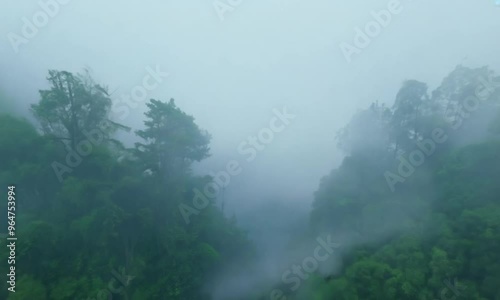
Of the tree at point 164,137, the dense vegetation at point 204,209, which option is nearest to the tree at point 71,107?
the dense vegetation at point 204,209

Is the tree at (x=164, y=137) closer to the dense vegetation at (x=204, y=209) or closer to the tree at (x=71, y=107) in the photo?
the dense vegetation at (x=204, y=209)

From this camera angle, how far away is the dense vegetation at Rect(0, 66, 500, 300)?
1331 centimetres

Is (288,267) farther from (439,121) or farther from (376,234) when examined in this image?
(439,121)

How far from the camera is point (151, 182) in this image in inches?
694

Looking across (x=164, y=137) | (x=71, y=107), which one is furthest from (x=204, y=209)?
(x=71, y=107)

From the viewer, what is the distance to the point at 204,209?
65.9ft

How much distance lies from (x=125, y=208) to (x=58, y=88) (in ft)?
23.5

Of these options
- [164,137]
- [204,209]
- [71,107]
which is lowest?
[204,209]

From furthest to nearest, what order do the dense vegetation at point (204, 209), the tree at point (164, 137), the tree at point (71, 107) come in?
the tree at point (164, 137) → the tree at point (71, 107) → the dense vegetation at point (204, 209)

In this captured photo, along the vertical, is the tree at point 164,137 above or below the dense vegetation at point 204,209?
above

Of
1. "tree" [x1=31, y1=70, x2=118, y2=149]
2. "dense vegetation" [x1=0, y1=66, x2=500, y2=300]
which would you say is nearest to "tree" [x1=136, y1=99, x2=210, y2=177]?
"dense vegetation" [x1=0, y1=66, x2=500, y2=300]

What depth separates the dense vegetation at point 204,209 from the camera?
43.7 ft

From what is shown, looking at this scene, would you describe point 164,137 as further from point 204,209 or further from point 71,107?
point 204,209

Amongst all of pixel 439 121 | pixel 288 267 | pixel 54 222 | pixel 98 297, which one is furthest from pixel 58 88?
pixel 439 121
